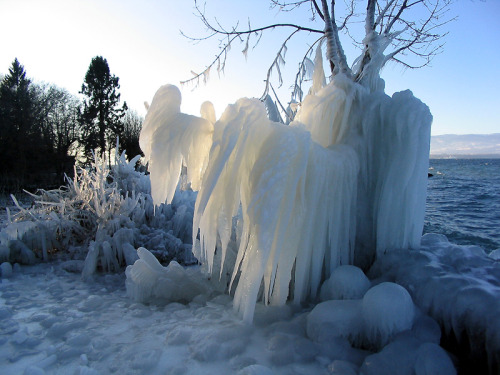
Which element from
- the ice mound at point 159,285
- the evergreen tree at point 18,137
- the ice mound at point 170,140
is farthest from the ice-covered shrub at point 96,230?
the evergreen tree at point 18,137

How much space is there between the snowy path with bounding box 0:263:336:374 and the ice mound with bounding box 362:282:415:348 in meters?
0.18

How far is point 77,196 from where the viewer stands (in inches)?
204

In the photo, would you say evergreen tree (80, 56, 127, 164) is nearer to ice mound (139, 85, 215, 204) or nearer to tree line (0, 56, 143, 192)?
tree line (0, 56, 143, 192)

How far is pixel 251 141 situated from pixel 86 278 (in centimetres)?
273

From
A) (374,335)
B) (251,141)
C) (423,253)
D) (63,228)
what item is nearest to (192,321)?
(374,335)

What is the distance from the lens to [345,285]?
2.43 metres

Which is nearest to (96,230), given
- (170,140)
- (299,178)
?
(170,140)

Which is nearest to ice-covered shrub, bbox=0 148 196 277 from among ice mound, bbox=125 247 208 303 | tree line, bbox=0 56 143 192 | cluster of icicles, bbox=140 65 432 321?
ice mound, bbox=125 247 208 303

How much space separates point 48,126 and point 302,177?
28.6m

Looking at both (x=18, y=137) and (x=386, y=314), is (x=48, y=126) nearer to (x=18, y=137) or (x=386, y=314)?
(x=18, y=137)

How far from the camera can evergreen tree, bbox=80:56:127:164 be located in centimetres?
2595

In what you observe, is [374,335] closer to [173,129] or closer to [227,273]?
[227,273]

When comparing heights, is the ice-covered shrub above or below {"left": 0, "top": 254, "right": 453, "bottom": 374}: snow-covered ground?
above

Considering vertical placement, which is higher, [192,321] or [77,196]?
[77,196]
